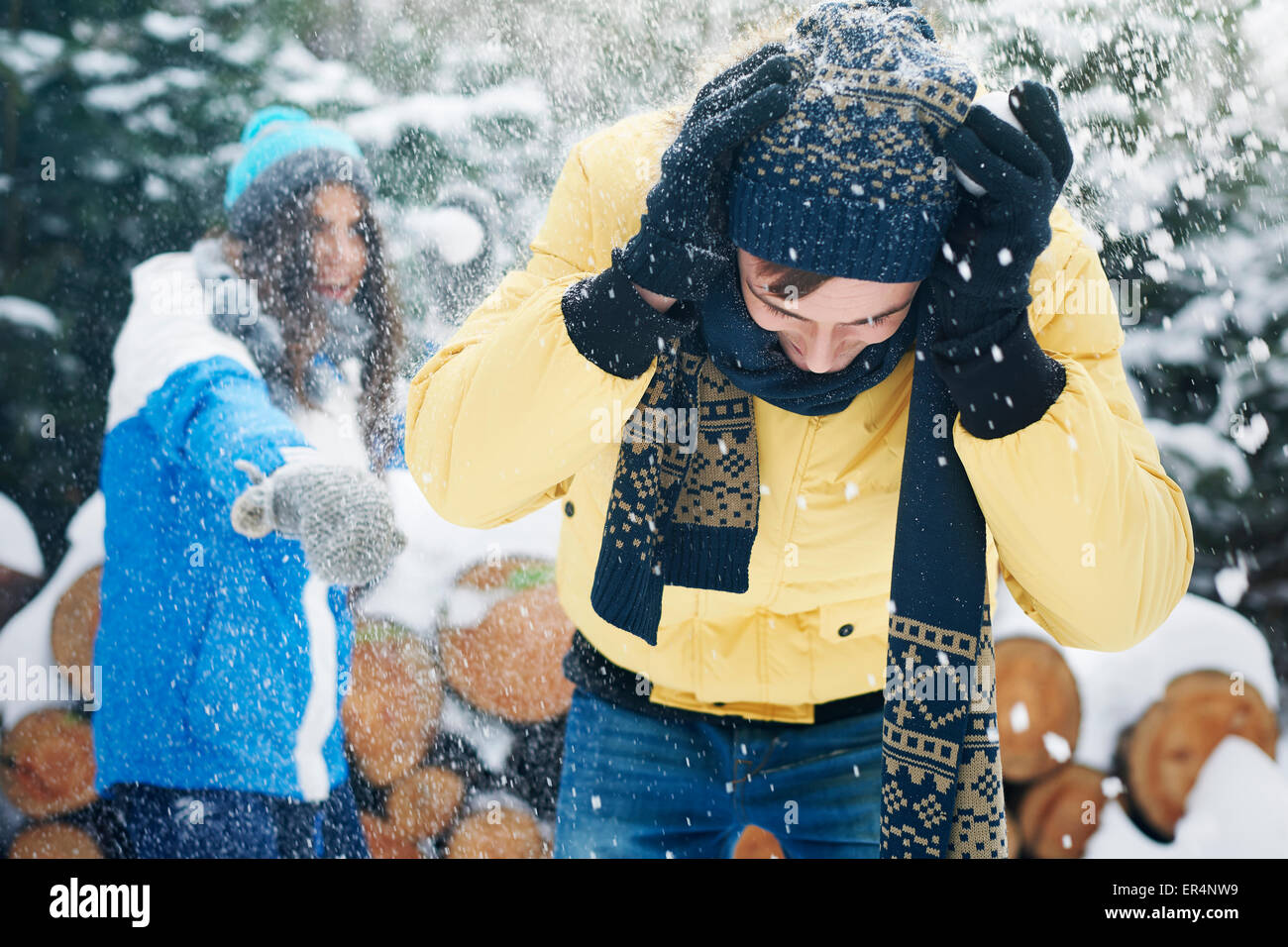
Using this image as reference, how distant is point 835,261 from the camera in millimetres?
1104

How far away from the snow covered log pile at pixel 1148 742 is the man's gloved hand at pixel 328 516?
146cm

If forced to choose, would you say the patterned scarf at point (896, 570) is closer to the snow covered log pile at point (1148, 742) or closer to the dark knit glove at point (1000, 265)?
the dark knit glove at point (1000, 265)

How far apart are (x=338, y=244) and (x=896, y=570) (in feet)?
5.02

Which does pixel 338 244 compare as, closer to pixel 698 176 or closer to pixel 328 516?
pixel 328 516

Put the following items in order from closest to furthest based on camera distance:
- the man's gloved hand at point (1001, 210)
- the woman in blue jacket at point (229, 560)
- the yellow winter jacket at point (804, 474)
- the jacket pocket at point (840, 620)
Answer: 1. the man's gloved hand at point (1001, 210)
2. the yellow winter jacket at point (804, 474)
3. the jacket pocket at point (840, 620)
4. the woman in blue jacket at point (229, 560)

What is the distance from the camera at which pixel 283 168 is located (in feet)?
7.09

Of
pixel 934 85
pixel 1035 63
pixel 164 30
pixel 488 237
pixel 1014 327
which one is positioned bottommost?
pixel 1014 327

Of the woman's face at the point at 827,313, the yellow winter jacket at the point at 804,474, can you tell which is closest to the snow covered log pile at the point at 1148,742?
the yellow winter jacket at the point at 804,474

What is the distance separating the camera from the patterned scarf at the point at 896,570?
130 centimetres

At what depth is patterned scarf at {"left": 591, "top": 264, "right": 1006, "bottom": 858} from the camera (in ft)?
4.26

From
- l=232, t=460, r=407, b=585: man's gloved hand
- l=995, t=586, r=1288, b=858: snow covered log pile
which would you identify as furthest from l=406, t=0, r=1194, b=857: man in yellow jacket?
l=995, t=586, r=1288, b=858: snow covered log pile
